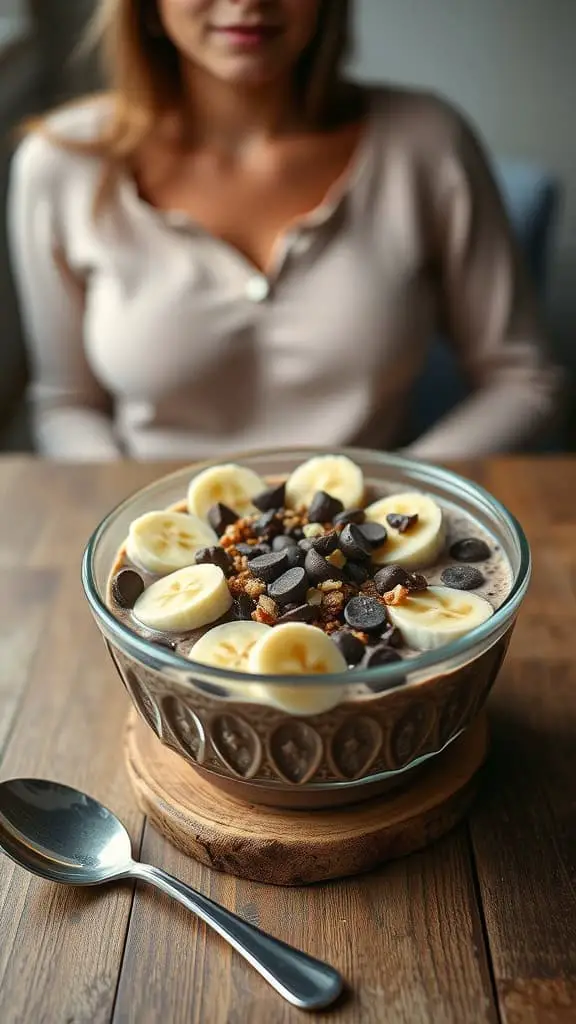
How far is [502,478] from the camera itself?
121 centimetres

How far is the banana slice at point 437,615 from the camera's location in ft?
2.33

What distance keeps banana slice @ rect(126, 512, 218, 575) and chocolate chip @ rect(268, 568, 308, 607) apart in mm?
96

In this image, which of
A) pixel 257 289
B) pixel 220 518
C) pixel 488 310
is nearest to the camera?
pixel 220 518

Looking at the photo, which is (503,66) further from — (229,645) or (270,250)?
(229,645)

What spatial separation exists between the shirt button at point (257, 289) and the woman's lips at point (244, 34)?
0.30 meters

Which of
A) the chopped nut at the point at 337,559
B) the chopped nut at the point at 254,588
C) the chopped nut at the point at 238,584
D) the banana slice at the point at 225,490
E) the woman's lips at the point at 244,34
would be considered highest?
the woman's lips at the point at 244,34

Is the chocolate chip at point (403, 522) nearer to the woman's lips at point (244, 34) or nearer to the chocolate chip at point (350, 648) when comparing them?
the chocolate chip at point (350, 648)

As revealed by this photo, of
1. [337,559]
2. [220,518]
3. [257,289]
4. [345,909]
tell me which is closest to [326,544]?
[337,559]

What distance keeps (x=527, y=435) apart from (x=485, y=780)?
80cm

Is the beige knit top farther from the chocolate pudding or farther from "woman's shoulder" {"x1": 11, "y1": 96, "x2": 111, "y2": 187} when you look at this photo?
the chocolate pudding

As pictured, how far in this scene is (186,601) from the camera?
0.75m

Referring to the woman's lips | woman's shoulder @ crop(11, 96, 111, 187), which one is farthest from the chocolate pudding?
woman's shoulder @ crop(11, 96, 111, 187)

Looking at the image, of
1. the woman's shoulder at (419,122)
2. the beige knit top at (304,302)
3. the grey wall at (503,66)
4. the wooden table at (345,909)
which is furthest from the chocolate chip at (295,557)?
the grey wall at (503,66)

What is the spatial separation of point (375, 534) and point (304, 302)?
73 centimetres
